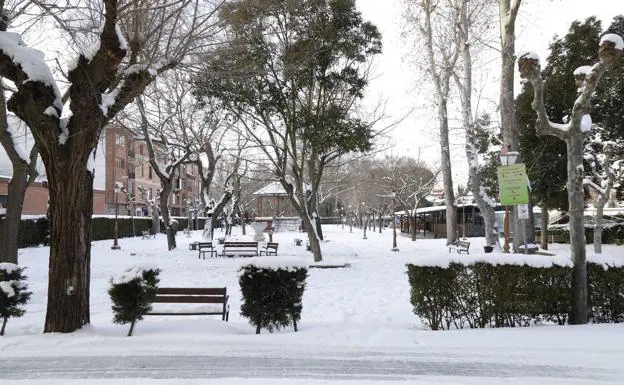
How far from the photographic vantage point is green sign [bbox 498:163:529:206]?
795 centimetres

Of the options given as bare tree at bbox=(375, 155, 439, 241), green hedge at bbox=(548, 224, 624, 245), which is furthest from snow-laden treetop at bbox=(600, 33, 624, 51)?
bare tree at bbox=(375, 155, 439, 241)

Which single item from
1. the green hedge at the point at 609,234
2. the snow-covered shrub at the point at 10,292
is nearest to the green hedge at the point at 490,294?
the snow-covered shrub at the point at 10,292

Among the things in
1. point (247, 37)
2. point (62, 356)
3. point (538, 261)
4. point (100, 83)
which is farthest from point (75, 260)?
point (247, 37)

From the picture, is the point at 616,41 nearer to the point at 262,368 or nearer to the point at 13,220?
the point at 262,368

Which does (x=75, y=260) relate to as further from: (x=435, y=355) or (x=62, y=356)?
(x=435, y=355)

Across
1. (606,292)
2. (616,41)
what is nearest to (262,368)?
(606,292)

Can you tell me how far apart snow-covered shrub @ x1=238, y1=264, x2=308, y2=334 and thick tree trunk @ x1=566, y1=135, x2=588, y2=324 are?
3.97 metres

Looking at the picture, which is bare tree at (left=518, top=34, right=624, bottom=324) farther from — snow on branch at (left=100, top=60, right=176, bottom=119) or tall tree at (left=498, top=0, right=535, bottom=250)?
snow on branch at (left=100, top=60, right=176, bottom=119)

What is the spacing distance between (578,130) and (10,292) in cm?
835

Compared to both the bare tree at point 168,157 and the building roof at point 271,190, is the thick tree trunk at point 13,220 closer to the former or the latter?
the bare tree at point 168,157

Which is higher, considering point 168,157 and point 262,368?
point 168,157

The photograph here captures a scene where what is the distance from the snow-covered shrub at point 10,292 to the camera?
5992 millimetres

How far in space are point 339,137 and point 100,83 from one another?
9771 millimetres

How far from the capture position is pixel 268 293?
242 inches
